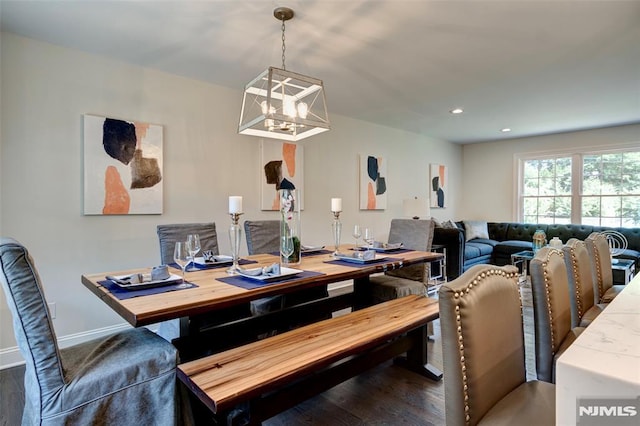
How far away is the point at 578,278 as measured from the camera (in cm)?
183

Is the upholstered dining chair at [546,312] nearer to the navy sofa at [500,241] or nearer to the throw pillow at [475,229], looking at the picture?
the navy sofa at [500,241]

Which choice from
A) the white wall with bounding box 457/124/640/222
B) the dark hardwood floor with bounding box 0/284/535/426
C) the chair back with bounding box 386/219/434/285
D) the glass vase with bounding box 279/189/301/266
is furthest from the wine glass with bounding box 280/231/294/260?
the white wall with bounding box 457/124/640/222

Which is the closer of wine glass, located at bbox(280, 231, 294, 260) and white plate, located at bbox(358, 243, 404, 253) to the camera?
wine glass, located at bbox(280, 231, 294, 260)

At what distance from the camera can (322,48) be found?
2.77 m

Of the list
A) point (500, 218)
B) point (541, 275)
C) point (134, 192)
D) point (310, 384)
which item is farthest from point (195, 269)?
point (500, 218)

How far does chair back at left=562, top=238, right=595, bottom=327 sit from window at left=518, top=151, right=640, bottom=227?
487 centimetres

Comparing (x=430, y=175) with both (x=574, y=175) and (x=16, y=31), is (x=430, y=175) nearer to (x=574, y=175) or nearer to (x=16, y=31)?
(x=574, y=175)

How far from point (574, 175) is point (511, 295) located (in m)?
6.18

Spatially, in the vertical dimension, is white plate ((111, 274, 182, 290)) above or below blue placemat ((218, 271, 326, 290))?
above

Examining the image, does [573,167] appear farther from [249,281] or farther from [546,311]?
[249,281]

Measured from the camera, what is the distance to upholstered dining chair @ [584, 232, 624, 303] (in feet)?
7.21

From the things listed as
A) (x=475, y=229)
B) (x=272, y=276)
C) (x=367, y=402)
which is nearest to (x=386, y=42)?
(x=272, y=276)

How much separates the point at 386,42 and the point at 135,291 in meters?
2.44

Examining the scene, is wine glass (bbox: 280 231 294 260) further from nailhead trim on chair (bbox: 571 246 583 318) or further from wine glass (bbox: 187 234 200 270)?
nailhead trim on chair (bbox: 571 246 583 318)
